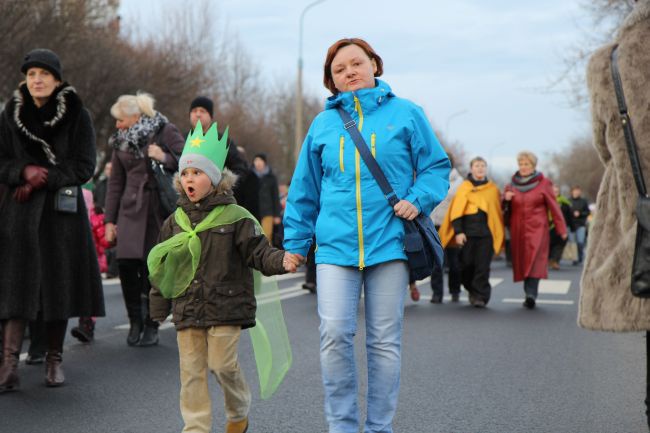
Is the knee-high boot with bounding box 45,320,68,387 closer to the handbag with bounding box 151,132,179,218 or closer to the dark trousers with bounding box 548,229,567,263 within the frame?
the handbag with bounding box 151,132,179,218

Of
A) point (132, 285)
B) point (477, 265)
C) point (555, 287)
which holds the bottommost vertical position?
point (555, 287)

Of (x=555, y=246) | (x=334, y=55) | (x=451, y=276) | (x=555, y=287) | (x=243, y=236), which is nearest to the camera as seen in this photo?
(x=334, y=55)

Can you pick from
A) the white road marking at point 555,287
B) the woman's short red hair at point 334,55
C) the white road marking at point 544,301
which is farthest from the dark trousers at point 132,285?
the white road marking at point 555,287

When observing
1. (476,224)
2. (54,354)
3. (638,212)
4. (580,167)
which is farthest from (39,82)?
(580,167)

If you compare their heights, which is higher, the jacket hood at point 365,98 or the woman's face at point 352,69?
the woman's face at point 352,69

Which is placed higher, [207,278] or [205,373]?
[207,278]

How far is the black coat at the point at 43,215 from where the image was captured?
652 centimetres

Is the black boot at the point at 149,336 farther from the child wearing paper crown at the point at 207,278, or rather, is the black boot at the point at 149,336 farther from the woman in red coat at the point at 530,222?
the woman in red coat at the point at 530,222

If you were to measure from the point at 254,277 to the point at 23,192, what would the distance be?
208 centimetres

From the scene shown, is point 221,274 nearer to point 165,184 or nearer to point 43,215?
point 43,215

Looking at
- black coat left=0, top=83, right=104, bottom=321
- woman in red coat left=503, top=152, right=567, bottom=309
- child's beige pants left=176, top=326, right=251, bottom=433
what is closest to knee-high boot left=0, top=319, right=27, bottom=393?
black coat left=0, top=83, right=104, bottom=321

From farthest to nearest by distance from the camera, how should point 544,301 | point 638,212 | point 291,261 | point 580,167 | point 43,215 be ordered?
point 580,167 < point 544,301 < point 43,215 < point 291,261 < point 638,212

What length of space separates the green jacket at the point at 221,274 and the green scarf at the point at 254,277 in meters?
0.04

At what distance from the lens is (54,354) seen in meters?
6.61
